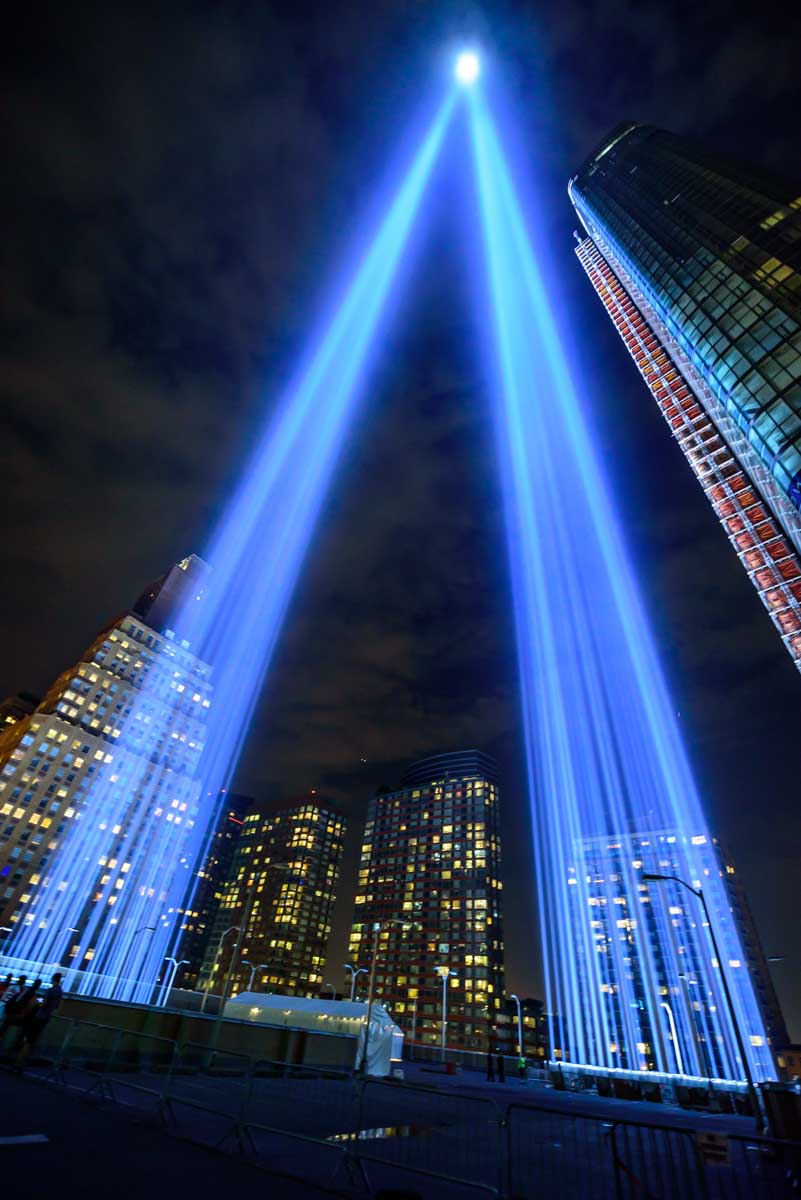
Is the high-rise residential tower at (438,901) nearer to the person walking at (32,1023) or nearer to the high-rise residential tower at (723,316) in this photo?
the high-rise residential tower at (723,316)

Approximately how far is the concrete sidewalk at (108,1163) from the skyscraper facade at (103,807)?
104 meters

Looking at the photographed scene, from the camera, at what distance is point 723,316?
137ft

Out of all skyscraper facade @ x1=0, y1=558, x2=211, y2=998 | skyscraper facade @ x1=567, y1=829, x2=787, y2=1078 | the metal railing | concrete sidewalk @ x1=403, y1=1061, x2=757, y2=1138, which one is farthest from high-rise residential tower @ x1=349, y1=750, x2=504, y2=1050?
the metal railing

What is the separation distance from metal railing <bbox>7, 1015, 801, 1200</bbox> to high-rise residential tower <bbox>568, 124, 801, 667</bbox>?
34377 millimetres

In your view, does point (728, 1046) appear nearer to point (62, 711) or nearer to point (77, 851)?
point (77, 851)

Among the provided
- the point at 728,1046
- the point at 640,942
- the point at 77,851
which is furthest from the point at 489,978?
the point at 77,851

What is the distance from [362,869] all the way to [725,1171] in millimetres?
194949

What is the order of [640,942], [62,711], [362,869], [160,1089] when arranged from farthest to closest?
[362,869] < [640,942] < [62,711] < [160,1089]

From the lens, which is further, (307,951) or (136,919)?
(307,951)

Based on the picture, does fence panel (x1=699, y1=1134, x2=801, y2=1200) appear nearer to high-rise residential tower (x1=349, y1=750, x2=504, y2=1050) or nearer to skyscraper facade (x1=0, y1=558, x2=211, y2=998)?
skyscraper facade (x1=0, y1=558, x2=211, y2=998)

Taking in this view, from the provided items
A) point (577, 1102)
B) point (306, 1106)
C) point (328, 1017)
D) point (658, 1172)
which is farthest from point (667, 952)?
point (658, 1172)

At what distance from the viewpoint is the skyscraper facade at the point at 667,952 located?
411 ft

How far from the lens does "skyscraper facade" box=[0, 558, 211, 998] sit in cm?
10394

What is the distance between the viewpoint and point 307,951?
621ft
